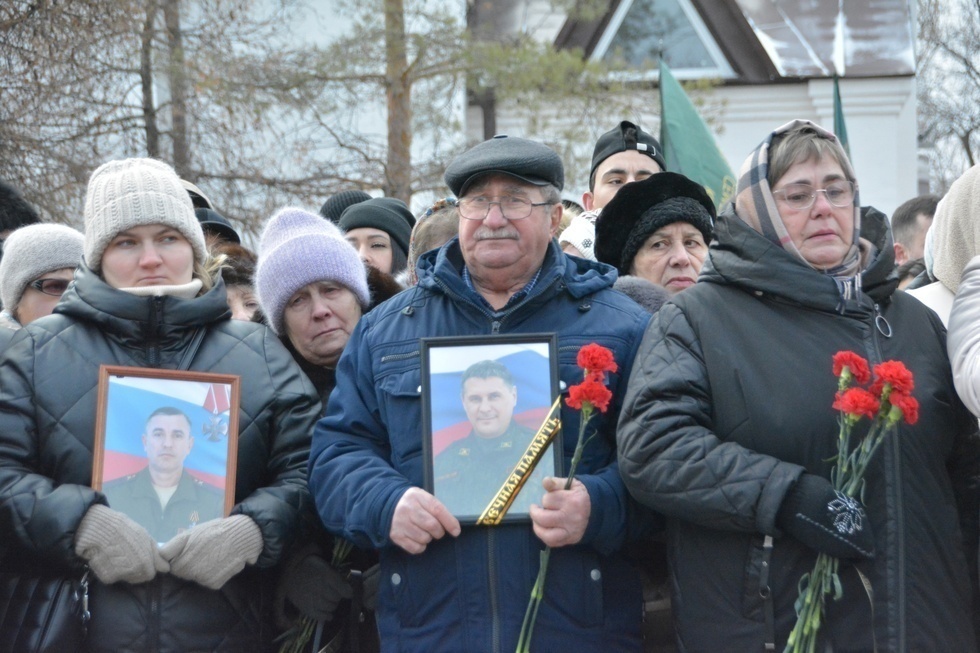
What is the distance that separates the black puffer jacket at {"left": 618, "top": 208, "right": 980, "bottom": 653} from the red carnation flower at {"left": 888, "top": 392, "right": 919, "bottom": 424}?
0.82ft

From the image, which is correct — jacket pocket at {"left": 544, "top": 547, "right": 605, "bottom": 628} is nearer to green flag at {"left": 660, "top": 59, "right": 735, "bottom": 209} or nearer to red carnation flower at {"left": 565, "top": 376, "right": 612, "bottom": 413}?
red carnation flower at {"left": 565, "top": 376, "right": 612, "bottom": 413}

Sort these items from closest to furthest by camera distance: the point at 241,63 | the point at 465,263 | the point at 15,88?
the point at 465,263, the point at 15,88, the point at 241,63

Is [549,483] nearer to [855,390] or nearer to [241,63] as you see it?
[855,390]

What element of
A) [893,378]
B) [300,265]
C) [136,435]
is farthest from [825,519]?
[300,265]

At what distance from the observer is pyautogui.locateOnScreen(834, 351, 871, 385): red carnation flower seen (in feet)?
9.71

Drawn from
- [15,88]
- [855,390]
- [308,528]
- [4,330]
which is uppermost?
[15,88]

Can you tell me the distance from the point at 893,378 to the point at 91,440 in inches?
89.7

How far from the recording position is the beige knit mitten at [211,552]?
3.42 metres

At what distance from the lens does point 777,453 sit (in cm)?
315

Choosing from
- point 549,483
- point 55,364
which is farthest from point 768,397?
point 55,364

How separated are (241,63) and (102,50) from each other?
7.84 feet

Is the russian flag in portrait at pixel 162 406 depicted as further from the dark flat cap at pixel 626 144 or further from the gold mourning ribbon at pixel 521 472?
A: the dark flat cap at pixel 626 144

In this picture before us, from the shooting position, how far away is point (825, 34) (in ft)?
59.2

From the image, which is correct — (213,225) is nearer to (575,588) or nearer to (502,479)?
(502,479)
